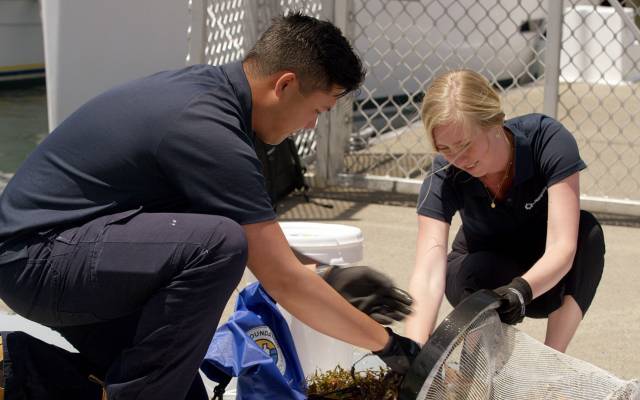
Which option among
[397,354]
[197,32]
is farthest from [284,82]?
[197,32]

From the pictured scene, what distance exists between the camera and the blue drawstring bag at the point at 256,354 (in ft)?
8.43

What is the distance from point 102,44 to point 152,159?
2.80m

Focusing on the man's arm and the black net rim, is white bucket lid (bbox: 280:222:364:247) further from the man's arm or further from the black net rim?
the black net rim

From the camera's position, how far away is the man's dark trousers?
7.57 ft

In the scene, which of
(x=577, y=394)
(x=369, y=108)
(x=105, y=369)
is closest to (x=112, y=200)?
(x=105, y=369)

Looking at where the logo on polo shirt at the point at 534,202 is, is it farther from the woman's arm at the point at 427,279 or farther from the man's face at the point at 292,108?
the man's face at the point at 292,108

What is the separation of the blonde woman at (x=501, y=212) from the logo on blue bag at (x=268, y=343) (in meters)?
0.38

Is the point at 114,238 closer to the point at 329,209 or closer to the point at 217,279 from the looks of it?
the point at 217,279

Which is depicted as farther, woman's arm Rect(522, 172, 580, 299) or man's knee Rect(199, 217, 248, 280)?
woman's arm Rect(522, 172, 580, 299)

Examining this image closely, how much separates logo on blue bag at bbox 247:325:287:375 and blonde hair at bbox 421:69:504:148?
731 millimetres

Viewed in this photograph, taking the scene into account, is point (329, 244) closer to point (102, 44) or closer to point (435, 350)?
point (435, 350)

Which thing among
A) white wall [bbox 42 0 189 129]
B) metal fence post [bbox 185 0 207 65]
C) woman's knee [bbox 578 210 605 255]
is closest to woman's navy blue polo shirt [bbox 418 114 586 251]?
woman's knee [bbox 578 210 605 255]

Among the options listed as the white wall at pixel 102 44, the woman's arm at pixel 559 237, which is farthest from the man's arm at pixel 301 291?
the white wall at pixel 102 44

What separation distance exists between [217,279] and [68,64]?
2806 mm
